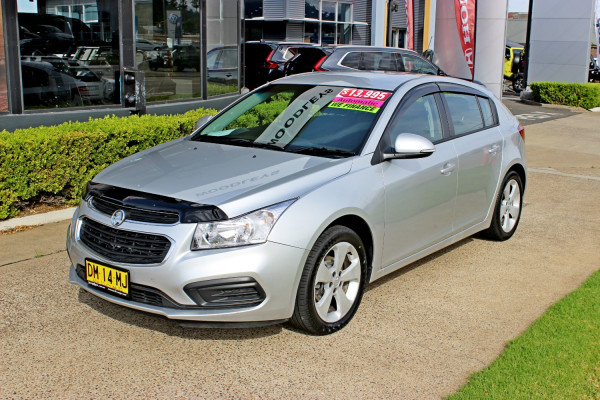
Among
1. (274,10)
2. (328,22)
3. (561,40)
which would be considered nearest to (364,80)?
(561,40)

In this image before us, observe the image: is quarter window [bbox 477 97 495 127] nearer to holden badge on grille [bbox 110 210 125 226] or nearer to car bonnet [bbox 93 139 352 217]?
car bonnet [bbox 93 139 352 217]

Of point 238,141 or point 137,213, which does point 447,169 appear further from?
point 137,213

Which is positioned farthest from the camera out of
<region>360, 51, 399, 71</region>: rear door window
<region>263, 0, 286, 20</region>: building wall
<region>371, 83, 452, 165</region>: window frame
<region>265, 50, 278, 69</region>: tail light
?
<region>263, 0, 286, 20</region>: building wall

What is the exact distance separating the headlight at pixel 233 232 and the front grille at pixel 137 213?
0.62 ft

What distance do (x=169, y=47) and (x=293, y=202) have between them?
294 inches

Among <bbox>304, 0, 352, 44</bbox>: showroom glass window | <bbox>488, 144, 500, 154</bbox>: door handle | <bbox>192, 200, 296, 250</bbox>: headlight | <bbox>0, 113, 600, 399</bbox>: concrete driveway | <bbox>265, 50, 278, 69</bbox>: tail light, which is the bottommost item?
<bbox>0, 113, 600, 399</bbox>: concrete driveway

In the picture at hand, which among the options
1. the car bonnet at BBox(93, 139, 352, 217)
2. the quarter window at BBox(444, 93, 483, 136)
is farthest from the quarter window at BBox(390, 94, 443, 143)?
the car bonnet at BBox(93, 139, 352, 217)

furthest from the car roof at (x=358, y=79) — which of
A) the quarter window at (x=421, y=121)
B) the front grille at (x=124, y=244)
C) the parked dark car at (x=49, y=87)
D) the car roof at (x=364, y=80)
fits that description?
the parked dark car at (x=49, y=87)

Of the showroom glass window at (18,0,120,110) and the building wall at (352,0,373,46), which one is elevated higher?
the building wall at (352,0,373,46)

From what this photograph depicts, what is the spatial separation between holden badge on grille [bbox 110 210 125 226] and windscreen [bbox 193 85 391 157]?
1279mm

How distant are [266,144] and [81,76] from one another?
17.5 feet

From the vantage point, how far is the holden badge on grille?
13.7 feet

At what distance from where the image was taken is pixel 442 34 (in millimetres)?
16203

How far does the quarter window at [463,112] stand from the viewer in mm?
5797
